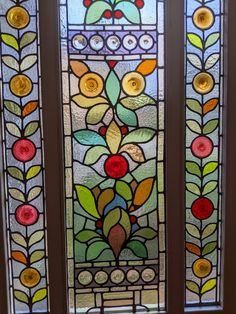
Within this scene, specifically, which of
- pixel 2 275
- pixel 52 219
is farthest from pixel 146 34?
pixel 2 275

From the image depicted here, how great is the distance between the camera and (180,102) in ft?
5.16

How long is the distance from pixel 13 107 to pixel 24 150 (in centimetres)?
16

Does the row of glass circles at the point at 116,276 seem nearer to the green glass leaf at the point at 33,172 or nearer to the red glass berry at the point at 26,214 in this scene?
the red glass berry at the point at 26,214

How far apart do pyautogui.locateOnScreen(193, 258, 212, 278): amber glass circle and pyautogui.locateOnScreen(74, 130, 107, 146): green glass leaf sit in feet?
1.87

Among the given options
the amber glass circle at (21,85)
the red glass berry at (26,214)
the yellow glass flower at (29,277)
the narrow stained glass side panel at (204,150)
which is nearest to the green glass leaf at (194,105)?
the narrow stained glass side panel at (204,150)

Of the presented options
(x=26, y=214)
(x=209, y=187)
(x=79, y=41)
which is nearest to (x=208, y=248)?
(x=209, y=187)

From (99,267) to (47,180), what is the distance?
1.24 ft

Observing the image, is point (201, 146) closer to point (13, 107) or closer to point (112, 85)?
point (112, 85)

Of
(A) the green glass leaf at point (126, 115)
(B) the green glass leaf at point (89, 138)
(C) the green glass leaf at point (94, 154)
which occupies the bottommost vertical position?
(C) the green glass leaf at point (94, 154)

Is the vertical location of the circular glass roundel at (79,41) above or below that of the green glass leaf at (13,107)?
above

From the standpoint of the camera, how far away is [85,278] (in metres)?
1.62

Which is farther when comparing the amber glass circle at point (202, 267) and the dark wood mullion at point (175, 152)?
the amber glass circle at point (202, 267)

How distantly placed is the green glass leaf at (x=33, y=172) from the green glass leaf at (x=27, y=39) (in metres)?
0.43

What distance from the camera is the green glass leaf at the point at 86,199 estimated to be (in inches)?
62.9
